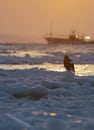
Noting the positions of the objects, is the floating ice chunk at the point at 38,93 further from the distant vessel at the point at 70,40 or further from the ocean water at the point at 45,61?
the distant vessel at the point at 70,40

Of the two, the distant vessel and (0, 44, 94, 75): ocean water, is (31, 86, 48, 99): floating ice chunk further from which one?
the distant vessel

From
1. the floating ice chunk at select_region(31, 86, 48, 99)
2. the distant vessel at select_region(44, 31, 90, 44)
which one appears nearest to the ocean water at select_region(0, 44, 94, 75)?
the floating ice chunk at select_region(31, 86, 48, 99)

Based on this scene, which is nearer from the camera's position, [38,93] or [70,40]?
[38,93]

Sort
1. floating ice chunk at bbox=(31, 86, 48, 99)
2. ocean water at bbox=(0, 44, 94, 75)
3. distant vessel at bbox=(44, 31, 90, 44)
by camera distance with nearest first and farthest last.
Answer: floating ice chunk at bbox=(31, 86, 48, 99) → ocean water at bbox=(0, 44, 94, 75) → distant vessel at bbox=(44, 31, 90, 44)

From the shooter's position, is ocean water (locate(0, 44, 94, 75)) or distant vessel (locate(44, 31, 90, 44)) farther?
distant vessel (locate(44, 31, 90, 44))

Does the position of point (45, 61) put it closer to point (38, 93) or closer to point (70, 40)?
point (38, 93)

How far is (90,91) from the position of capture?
10.6 metres

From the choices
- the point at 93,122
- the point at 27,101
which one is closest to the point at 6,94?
the point at 27,101

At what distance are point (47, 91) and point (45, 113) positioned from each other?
2.74 meters

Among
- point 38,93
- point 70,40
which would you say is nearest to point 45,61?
point 38,93

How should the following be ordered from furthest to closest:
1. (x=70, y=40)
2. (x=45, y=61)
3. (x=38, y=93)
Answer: (x=70, y=40)
(x=45, y=61)
(x=38, y=93)

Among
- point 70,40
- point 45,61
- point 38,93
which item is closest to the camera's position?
point 38,93

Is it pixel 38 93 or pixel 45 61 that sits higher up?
pixel 38 93

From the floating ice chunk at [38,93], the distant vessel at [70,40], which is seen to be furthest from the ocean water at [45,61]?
the distant vessel at [70,40]
